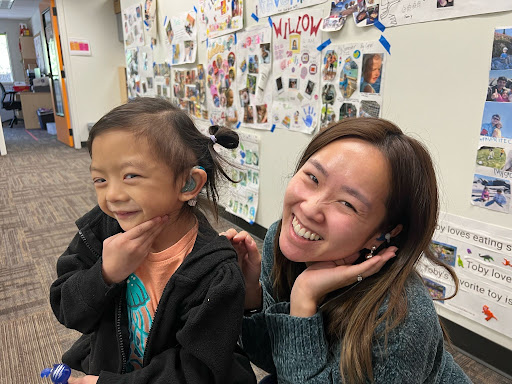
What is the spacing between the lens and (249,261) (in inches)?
35.3

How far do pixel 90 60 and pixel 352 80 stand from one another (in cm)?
508

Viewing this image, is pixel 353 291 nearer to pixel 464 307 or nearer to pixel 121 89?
pixel 464 307

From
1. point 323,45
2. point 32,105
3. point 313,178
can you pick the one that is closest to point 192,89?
point 323,45

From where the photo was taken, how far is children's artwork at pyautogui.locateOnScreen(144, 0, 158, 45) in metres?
3.21

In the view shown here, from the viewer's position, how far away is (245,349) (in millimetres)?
933

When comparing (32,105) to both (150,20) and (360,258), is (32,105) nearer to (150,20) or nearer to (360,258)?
(150,20)

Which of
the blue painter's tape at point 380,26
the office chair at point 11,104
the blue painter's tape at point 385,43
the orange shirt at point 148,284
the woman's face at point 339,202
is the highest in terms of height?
the blue painter's tape at point 380,26

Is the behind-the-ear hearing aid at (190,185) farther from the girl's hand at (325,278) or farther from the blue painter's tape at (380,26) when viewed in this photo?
the blue painter's tape at (380,26)

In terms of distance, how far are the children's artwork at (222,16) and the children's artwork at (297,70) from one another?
331 millimetres

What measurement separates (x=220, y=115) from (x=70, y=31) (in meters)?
3.98

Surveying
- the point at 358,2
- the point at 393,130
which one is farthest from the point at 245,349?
the point at 358,2

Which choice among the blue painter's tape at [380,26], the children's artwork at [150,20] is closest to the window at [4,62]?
the children's artwork at [150,20]

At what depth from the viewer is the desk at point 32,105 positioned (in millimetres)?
8094

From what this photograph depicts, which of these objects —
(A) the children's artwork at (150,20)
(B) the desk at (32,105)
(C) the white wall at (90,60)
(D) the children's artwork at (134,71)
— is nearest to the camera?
(A) the children's artwork at (150,20)
